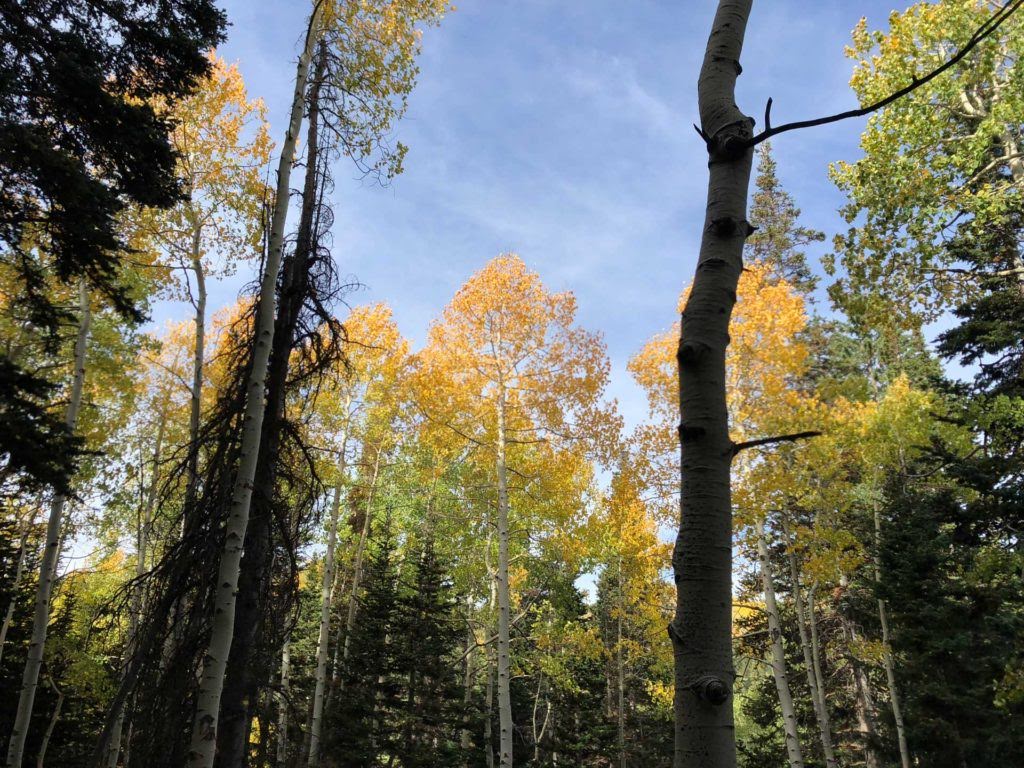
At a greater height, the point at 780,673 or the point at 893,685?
the point at 780,673

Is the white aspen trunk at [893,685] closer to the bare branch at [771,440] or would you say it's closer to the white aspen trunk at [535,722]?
the white aspen trunk at [535,722]

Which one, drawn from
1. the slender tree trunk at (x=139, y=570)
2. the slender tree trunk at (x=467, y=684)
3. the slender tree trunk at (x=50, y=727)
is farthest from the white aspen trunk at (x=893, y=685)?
the slender tree trunk at (x=50, y=727)

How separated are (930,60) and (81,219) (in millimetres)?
9652

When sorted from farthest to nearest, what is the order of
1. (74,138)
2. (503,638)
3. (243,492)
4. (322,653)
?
(322,653)
(503,638)
(74,138)
(243,492)

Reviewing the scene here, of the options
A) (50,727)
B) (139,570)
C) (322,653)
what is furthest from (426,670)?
(50,727)

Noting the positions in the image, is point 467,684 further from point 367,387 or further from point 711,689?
point 711,689

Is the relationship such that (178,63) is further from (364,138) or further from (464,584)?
(464,584)

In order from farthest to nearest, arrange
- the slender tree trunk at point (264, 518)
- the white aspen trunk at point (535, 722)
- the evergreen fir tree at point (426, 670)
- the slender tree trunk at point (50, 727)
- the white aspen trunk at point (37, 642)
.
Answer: the white aspen trunk at point (535, 722), the evergreen fir tree at point (426, 670), the slender tree trunk at point (50, 727), the white aspen trunk at point (37, 642), the slender tree trunk at point (264, 518)

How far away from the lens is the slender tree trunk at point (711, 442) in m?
1.39

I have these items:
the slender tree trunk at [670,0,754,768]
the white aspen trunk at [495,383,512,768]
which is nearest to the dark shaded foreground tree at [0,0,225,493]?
the slender tree trunk at [670,0,754,768]

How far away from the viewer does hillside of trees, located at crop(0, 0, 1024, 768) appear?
11.6 ft

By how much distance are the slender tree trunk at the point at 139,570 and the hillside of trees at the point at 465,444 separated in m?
0.16

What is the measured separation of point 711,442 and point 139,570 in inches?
523

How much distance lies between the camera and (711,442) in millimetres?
1615
